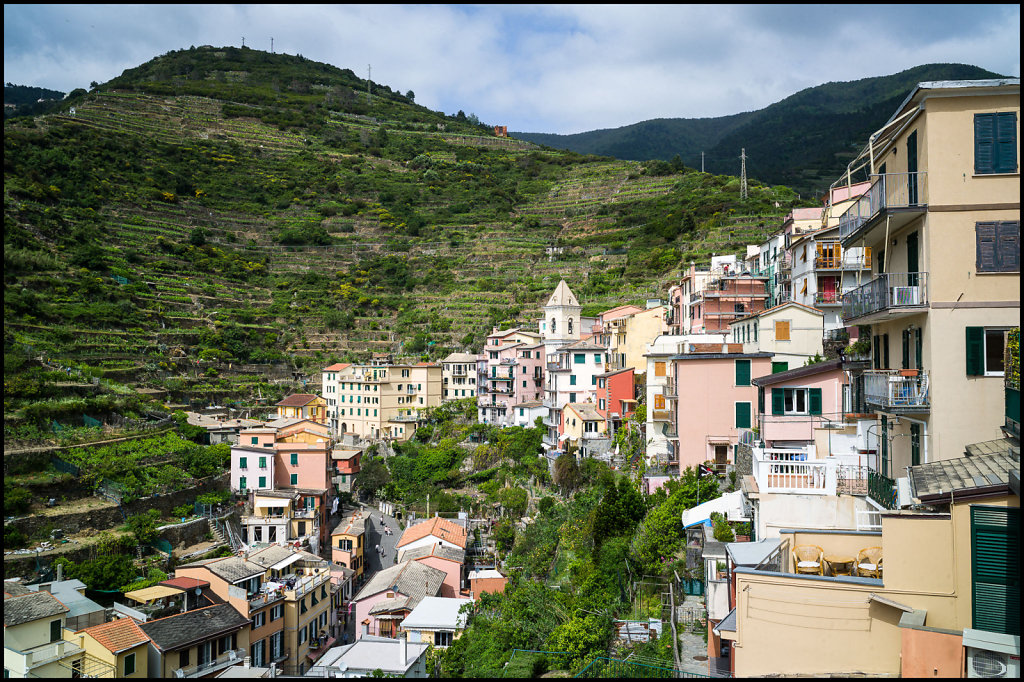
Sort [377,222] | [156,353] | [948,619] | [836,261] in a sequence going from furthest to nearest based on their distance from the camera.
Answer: [377,222], [156,353], [836,261], [948,619]

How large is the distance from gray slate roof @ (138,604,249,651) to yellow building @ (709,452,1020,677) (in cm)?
1785

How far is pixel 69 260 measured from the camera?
5791 cm

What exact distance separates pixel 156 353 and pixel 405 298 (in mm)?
32257

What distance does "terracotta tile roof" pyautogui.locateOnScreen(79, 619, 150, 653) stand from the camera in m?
20.3

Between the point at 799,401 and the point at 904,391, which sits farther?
the point at 799,401

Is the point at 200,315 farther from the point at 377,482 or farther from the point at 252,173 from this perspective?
the point at 252,173

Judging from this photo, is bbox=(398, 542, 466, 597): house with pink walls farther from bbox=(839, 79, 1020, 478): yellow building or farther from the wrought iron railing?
bbox=(839, 79, 1020, 478): yellow building

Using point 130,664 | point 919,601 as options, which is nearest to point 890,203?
point 919,601

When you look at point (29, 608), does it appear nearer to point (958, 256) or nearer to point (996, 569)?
point (996, 569)

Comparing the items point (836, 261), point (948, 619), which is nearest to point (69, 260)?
point (836, 261)

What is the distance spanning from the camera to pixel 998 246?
38.4ft

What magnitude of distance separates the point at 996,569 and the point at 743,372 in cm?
1612

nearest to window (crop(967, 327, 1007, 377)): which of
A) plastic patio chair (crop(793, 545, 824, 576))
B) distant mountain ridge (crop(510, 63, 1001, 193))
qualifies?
plastic patio chair (crop(793, 545, 824, 576))

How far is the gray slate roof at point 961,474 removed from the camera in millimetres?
9617
